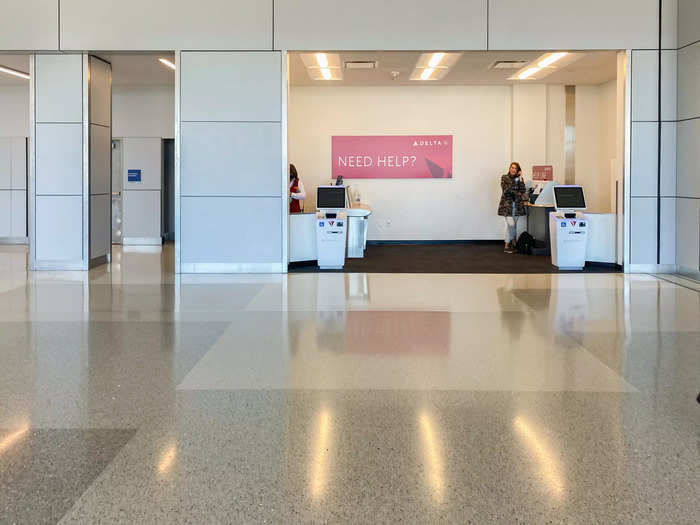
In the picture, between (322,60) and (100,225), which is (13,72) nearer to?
(100,225)

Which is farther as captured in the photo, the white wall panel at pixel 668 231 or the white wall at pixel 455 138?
the white wall at pixel 455 138

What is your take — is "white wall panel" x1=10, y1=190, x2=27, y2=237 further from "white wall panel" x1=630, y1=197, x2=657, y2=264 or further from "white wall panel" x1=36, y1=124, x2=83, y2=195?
"white wall panel" x1=630, y1=197, x2=657, y2=264

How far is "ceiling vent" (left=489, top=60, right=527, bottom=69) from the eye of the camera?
1335cm

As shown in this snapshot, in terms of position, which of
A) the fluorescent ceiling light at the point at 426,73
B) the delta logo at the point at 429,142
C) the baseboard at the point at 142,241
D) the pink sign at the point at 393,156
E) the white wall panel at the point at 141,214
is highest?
the fluorescent ceiling light at the point at 426,73

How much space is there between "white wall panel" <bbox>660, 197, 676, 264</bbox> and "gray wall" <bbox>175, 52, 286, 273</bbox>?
5.62 m

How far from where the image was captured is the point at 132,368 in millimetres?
5348

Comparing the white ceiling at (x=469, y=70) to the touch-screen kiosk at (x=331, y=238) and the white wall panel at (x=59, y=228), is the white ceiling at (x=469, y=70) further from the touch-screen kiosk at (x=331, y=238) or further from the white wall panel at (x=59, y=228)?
the white wall panel at (x=59, y=228)

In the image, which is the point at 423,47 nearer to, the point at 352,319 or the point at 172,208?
the point at 352,319

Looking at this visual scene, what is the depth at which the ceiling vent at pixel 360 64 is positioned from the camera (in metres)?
13.1

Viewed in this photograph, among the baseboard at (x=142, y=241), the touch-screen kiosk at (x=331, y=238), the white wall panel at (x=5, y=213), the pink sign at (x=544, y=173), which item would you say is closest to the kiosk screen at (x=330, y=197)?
the touch-screen kiosk at (x=331, y=238)

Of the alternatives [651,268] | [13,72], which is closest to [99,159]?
[13,72]

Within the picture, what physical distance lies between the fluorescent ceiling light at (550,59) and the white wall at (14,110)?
37.6ft

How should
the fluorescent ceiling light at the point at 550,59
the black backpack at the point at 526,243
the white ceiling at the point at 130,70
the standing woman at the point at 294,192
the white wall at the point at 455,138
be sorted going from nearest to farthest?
the fluorescent ceiling light at the point at 550,59 → the standing woman at the point at 294,192 → the white ceiling at the point at 130,70 → the black backpack at the point at 526,243 → the white wall at the point at 455,138

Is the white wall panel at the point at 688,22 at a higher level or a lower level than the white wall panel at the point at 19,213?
higher
